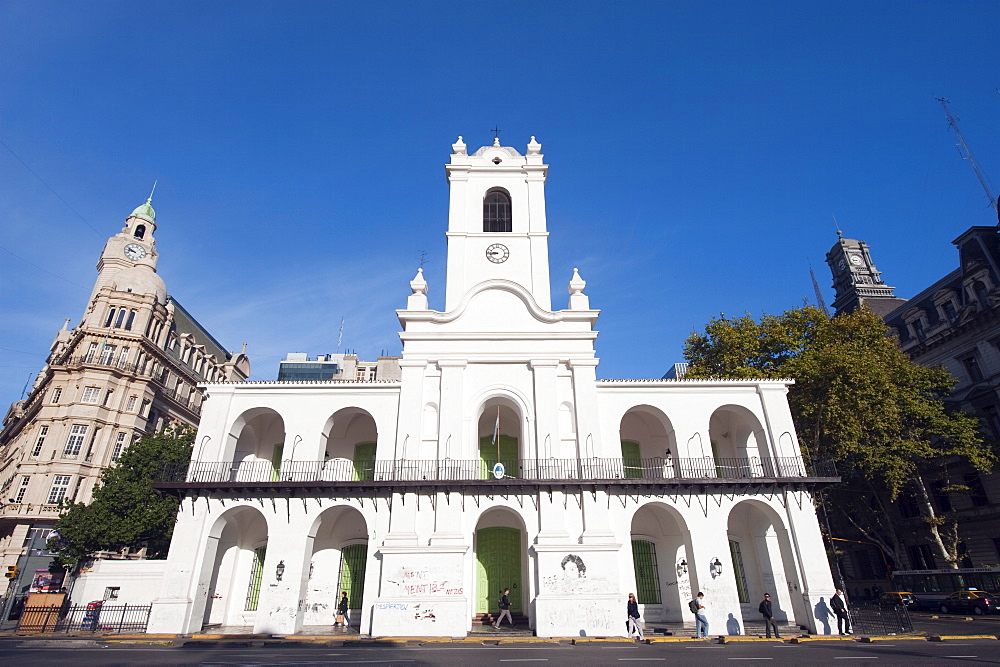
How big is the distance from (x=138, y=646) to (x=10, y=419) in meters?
53.3

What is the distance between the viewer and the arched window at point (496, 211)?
26547 mm

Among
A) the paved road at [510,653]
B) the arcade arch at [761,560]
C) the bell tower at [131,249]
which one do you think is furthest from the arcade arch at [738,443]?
the bell tower at [131,249]

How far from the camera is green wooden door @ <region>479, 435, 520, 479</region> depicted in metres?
22.9

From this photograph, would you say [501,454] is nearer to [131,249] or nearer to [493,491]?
[493,491]

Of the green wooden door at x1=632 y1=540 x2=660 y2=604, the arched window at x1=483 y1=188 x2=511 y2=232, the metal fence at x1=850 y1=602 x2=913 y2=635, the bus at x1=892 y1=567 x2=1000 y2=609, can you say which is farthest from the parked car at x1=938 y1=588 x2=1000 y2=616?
the arched window at x1=483 y1=188 x2=511 y2=232

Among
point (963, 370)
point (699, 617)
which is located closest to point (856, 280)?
point (963, 370)

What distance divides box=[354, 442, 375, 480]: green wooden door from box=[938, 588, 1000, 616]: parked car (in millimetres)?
26222

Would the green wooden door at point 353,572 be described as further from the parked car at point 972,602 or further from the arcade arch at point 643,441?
the parked car at point 972,602

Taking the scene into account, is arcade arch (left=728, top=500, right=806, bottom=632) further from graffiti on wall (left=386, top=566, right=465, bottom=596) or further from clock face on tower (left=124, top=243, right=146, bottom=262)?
clock face on tower (left=124, top=243, right=146, bottom=262)

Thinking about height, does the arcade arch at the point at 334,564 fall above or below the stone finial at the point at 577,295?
below

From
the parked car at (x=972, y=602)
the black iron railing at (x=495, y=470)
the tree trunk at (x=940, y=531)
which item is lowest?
the parked car at (x=972, y=602)

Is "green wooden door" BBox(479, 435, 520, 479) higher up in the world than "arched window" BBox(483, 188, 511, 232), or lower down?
lower down

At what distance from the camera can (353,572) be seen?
71.4ft

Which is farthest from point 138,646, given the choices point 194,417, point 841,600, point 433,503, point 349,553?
point 194,417
